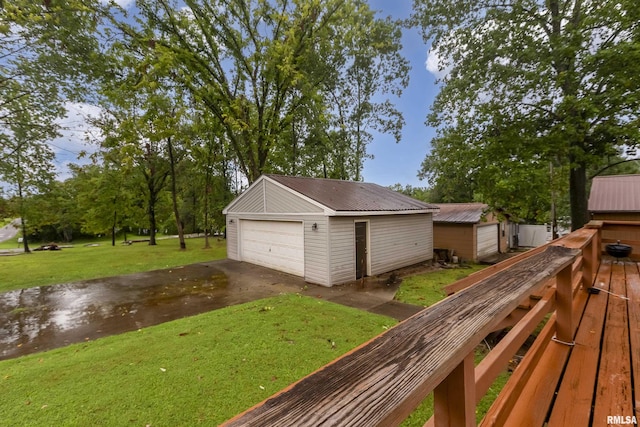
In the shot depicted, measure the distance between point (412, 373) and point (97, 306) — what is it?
8.55m

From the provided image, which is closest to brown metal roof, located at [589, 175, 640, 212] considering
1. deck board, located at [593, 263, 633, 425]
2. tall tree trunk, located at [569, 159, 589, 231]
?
tall tree trunk, located at [569, 159, 589, 231]

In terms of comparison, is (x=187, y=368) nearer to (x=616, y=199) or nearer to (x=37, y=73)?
(x=37, y=73)

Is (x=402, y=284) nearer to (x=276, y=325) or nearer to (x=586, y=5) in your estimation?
(x=276, y=325)

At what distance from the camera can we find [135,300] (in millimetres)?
7152

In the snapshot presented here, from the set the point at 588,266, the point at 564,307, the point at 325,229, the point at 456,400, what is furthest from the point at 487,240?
the point at 456,400

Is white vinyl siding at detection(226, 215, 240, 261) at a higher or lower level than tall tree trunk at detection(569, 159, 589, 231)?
lower

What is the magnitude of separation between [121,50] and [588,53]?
17.5 m

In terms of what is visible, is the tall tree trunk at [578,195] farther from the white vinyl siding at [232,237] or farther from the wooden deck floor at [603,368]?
the white vinyl siding at [232,237]

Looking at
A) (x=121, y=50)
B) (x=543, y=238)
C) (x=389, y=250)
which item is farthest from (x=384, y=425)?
(x=543, y=238)

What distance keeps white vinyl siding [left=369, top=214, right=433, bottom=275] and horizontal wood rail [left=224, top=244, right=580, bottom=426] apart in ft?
27.7

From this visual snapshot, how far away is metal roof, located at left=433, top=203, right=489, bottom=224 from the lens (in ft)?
43.2

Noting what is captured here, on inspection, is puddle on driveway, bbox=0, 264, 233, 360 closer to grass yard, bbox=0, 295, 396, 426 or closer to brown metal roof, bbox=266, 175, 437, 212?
grass yard, bbox=0, 295, 396, 426

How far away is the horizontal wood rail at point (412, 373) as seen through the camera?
57 centimetres

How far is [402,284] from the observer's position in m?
8.55
